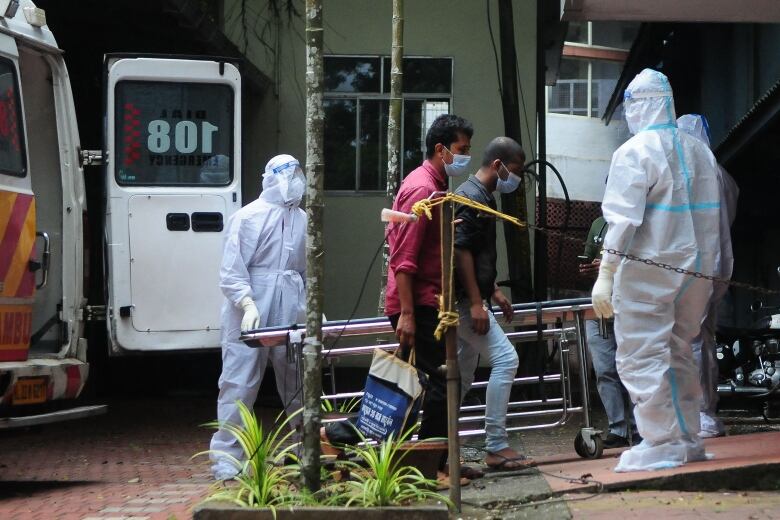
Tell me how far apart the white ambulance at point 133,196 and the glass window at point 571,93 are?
22029 mm

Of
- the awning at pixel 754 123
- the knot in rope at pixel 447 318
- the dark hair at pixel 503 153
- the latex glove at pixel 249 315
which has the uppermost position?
the awning at pixel 754 123

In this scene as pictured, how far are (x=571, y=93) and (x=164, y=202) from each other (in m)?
23.9

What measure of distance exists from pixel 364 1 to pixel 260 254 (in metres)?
6.69

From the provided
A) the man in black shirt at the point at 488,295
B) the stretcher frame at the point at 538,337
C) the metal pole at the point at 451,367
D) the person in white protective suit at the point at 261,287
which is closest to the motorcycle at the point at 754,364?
the stretcher frame at the point at 538,337

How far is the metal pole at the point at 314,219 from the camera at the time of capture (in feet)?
18.2

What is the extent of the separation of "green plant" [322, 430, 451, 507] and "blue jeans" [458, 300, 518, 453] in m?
1.02

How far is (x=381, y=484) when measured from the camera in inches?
210

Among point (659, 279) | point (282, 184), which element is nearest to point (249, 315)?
point (282, 184)

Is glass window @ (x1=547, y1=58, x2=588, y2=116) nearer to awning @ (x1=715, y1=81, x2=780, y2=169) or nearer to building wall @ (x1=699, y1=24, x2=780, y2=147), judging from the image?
building wall @ (x1=699, y1=24, x2=780, y2=147)

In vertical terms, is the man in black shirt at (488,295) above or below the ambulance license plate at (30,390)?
above

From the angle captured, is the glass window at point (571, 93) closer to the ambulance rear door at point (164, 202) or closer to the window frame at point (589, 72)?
the window frame at point (589, 72)

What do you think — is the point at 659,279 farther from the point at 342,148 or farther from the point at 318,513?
the point at 342,148

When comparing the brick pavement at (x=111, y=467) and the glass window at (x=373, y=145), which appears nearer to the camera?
the brick pavement at (x=111, y=467)

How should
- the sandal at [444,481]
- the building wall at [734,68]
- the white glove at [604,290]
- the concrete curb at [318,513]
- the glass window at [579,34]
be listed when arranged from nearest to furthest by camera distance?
the concrete curb at [318,513], the sandal at [444,481], the white glove at [604,290], the building wall at [734,68], the glass window at [579,34]
